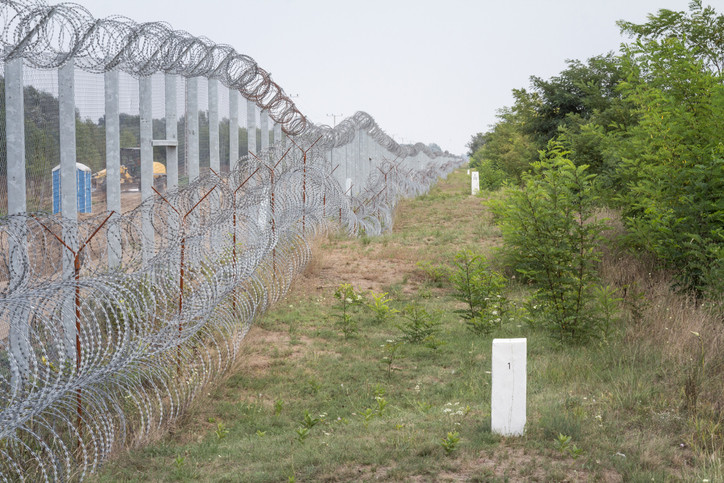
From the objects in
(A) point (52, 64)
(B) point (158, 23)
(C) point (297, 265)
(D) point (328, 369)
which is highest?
(B) point (158, 23)

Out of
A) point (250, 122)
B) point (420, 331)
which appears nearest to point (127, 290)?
point (420, 331)

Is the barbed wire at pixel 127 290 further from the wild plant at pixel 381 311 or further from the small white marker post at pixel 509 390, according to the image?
the small white marker post at pixel 509 390

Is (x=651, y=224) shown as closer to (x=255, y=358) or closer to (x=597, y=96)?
(x=255, y=358)

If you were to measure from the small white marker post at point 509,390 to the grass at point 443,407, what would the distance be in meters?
0.11

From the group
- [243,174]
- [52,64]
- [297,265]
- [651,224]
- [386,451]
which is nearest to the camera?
[386,451]

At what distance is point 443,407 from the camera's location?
6.31 metres

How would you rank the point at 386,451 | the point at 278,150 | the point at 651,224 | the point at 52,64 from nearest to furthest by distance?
the point at 386,451 < the point at 52,64 < the point at 651,224 < the point at 278,150

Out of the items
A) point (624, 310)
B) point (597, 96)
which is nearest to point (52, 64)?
point (624, 310)

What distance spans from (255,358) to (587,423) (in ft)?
13.5

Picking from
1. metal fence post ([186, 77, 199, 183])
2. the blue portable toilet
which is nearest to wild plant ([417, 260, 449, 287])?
metal fence post ([186, 77, 199, 183])

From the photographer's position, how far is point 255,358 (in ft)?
27.5

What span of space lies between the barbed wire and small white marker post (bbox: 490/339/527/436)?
7.91 feet

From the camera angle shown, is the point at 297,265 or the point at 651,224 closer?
the point at 651,224

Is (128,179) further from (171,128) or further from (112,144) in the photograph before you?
(112,144)
